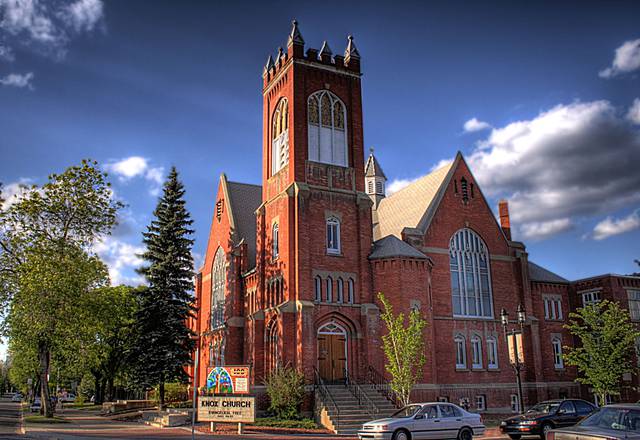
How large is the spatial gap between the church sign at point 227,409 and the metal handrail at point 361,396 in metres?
6.48

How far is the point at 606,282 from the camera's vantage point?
40.3 metres

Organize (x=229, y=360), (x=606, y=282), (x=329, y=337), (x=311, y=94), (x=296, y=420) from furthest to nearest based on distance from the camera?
(x=606, y=282)
(x=229, y=360)
(x=311, y=94)
(x=329, y=337)
(x=296, y=420)

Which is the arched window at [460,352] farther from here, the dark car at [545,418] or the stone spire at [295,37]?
the stone spire at [295,37]

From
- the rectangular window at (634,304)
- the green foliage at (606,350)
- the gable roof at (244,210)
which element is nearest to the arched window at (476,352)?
the green foliage at (606,350)

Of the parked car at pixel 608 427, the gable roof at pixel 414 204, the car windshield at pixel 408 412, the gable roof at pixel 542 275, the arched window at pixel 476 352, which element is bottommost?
the car windshield at pixel 408 412

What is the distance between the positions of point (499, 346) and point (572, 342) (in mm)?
7056

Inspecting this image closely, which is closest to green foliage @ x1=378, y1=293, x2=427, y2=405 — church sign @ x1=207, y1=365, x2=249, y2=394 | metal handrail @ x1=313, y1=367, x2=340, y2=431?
metal handrail @ x1=313, y1=367, x2=340, y2=431

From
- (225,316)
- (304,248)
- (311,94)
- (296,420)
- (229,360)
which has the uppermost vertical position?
(311,94)

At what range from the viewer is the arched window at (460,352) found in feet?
115

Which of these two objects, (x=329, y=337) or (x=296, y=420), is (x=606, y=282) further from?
(x=296, y=420)

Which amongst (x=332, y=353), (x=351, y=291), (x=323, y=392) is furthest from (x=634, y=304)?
(x=323, y=392)

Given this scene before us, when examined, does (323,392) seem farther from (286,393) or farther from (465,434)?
(465,434)

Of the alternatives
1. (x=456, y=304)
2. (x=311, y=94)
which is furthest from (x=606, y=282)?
(x=311, y=94)

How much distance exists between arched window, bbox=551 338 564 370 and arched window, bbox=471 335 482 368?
6.49 meters
